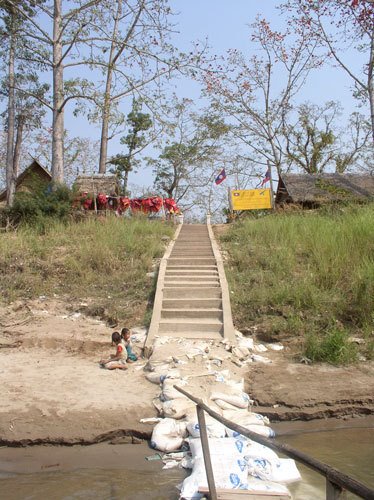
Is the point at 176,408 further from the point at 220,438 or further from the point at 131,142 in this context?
the point at 131,142

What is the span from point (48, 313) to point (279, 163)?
21254mm

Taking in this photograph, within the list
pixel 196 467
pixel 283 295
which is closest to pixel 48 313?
pixel 283 295

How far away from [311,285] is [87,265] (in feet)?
17.6

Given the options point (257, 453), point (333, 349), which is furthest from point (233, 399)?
point (333, 349)

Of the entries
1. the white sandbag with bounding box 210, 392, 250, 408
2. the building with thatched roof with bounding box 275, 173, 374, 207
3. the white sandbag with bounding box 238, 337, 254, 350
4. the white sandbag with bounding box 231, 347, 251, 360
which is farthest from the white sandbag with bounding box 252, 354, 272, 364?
the building with thatched roof with bounding box 275, 173, 374, 207

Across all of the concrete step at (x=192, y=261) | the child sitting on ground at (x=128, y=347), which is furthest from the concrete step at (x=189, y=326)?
the concrete step at (x=192, y=261)

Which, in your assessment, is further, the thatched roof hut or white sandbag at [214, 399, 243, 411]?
the thatched roof hut

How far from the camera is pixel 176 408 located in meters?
6.24

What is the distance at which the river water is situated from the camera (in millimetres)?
4730

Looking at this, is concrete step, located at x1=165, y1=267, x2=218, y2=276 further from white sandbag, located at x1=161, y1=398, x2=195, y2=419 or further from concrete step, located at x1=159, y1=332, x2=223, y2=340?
white sandbag, located at x1=161, y1=398, x2=195, y2=419

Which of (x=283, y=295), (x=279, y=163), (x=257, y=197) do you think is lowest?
(x=283, y=295)

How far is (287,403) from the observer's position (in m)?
6.87

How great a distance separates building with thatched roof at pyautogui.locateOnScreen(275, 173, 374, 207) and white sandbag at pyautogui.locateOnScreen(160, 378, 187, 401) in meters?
16.2

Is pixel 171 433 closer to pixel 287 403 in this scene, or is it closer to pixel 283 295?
pixel 287 403
